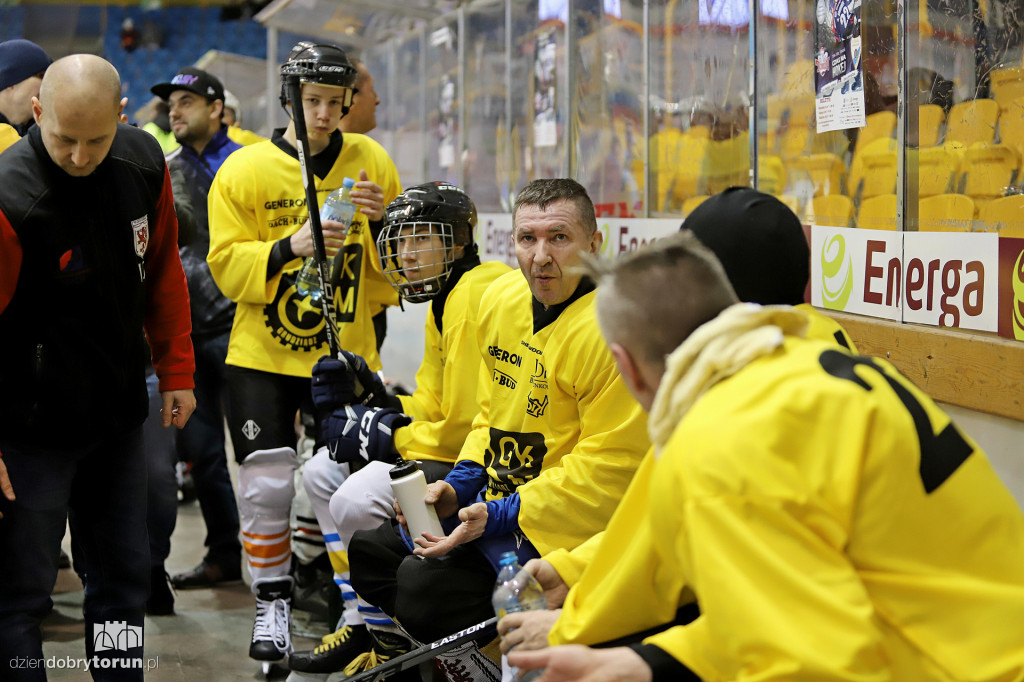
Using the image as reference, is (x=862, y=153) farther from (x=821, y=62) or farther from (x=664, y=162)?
(x=664, y=162)

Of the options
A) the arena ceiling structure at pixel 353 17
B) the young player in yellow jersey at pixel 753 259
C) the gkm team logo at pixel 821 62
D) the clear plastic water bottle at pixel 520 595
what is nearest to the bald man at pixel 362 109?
the gkm team logo at pixel 821 62

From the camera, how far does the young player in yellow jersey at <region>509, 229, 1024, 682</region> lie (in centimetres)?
103

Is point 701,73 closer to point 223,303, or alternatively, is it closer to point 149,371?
point 223,303

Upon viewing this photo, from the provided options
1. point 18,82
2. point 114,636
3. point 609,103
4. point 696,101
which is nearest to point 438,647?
point 114,636

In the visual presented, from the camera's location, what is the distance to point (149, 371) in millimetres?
3457

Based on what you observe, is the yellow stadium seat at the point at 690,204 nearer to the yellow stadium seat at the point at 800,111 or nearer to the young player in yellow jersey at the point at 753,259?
the yellow stadium seat at the point at 800,111

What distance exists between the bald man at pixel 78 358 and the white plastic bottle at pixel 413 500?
624 millimetres

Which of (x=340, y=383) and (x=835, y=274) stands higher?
(x=835, y=274)

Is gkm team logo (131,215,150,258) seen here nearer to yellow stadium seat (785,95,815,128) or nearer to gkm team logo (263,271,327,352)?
gkm team logo (263,271,327,352)

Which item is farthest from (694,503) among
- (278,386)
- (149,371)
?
(149,371)

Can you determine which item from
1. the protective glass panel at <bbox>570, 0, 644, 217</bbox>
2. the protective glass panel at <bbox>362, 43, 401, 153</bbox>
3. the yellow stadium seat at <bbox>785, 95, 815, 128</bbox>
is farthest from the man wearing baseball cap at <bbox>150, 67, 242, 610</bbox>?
the protective glass panel at <bbox>362, 43, 401, 153</bbox>

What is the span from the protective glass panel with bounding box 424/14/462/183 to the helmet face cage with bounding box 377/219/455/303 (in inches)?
135

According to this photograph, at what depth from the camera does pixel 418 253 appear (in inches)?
109

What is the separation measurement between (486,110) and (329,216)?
2.97 m
